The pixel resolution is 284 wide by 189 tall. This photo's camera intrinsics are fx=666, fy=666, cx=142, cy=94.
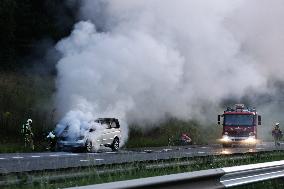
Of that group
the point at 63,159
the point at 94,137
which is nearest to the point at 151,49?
the point at 94,137

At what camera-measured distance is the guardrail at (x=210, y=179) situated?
7.65 m

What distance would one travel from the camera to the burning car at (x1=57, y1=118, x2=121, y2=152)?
1273 inches

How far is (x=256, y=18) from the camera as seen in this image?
141 feet

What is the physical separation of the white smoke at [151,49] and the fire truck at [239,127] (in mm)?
3325

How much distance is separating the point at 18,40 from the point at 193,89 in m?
14.9

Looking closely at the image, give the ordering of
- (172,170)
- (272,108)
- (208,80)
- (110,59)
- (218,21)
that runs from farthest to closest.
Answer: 1. (272,108)
2. (208,80)
3. (218,21)
4. (110,59)
5. (172,170)

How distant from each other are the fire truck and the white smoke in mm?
3325

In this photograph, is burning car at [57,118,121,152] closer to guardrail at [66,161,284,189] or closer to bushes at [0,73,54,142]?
bushes at [0,73,54,142]

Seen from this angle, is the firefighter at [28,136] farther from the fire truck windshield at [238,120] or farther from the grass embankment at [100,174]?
the grass embankment at [100,174]

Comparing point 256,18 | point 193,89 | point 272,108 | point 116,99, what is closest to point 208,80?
point 193,89

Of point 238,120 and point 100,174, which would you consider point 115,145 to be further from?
point 100,174

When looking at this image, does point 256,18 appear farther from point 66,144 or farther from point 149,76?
point 66,144

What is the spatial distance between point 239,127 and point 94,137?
14446 mm

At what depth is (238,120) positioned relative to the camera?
45.1 metres
